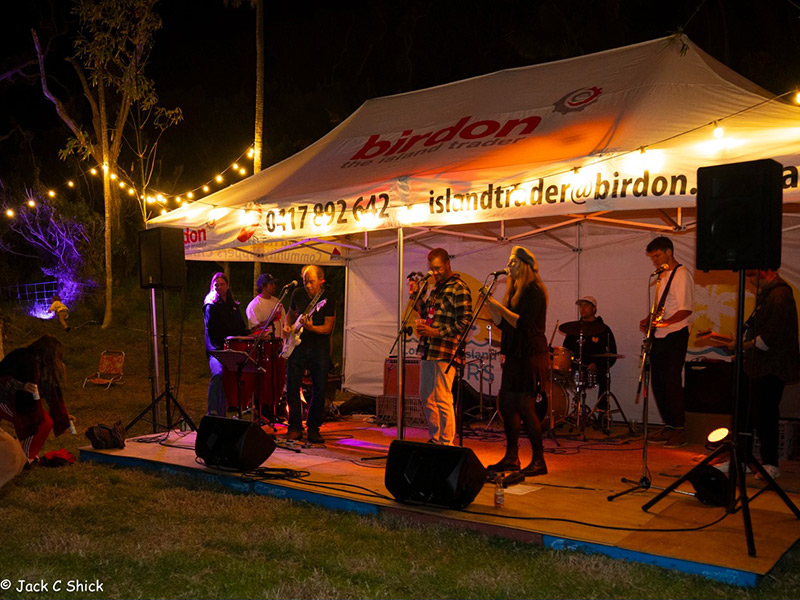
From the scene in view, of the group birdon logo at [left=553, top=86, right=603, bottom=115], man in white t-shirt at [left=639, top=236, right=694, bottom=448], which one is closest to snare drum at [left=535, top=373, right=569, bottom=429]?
man in white t-shirt at [left=639, top=236, right=694, bottom=448]

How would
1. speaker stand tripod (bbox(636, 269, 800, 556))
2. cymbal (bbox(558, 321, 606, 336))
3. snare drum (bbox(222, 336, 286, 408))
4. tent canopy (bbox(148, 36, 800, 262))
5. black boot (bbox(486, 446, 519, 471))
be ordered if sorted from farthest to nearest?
cymbal (bbox(558, 321, 606, 336)), snare drum (bbox(222, 336, 286, 408)), black boot (bbox(486, 446, 519, 471)), tent canopy (bbox(148, 36, 800, 262)), speaker stand tripod (bbox(636, 269, 800, 556))

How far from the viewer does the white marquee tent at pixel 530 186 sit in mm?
5402

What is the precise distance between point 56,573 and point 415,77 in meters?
21.9

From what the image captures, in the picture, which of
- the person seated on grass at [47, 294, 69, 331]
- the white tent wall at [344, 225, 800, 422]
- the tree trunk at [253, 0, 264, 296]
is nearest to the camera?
the white tent wall at [344, 225, 800, 422]

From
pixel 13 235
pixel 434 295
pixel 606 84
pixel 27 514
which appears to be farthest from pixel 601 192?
pixel 13 235

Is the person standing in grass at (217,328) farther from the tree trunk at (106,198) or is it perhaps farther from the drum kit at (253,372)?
the tree trunk at (106,198)

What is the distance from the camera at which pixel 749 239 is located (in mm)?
4285

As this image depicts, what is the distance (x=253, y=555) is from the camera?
14.0 feet

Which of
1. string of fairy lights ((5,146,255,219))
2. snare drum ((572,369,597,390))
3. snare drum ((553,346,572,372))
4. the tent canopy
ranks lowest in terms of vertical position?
snare drum ((572,369,597,390))

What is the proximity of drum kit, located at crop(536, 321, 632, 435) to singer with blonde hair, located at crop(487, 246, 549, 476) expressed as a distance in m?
2.55

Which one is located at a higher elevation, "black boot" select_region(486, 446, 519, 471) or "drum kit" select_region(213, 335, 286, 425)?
"drum kit" select_region(213, 335, 286, 425)

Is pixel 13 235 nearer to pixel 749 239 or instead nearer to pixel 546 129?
pixel 546 129

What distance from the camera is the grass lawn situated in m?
3.74

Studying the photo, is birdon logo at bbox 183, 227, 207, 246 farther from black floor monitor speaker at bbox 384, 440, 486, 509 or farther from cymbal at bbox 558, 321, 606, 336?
cymbal at bbox 558, 321, 606, 336
